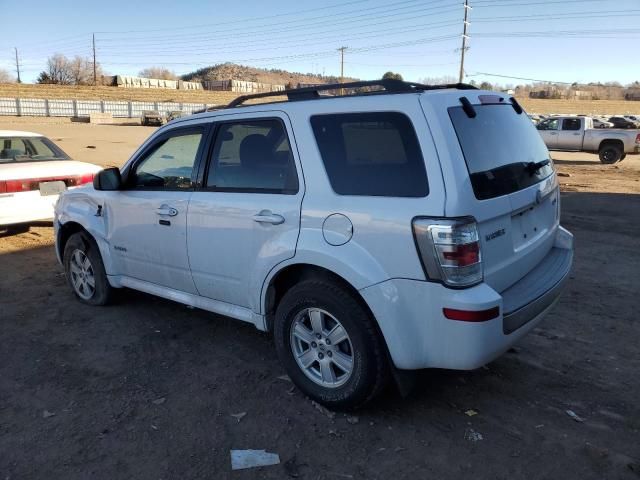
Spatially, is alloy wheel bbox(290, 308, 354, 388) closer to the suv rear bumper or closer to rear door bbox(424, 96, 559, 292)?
the suv rear bumper

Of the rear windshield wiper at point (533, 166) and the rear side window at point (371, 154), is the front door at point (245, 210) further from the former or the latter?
the rear windshield wiper at point (533, 166)

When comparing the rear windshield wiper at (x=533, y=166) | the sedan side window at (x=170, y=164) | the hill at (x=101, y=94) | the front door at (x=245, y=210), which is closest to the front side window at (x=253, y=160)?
the front door at (x=245, y=210)

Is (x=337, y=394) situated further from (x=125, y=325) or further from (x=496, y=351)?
(x=125, y=325)

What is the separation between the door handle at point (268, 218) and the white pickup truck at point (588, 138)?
68.4 feet

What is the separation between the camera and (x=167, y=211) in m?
4.06

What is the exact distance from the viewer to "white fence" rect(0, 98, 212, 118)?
176 ft

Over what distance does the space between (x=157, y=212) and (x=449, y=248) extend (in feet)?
7.94

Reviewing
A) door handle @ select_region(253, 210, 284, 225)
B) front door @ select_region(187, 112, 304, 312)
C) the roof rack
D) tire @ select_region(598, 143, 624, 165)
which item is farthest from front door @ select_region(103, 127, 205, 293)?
tire @ select_region(598, 143, 624, 165)

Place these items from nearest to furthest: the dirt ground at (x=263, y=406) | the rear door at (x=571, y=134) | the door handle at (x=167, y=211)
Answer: the dirt ground at (x=263, y=406), the door handle at (x=167, y=211), the rear door at (x=571, y=134)

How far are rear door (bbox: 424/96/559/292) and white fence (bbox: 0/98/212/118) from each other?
2289 inches

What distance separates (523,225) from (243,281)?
71.7 inches

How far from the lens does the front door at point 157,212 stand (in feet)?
13.2

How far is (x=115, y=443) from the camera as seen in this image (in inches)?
117

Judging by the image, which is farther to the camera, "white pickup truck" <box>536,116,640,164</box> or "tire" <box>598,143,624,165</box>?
"tire" <box>598,143,624,165</box>
